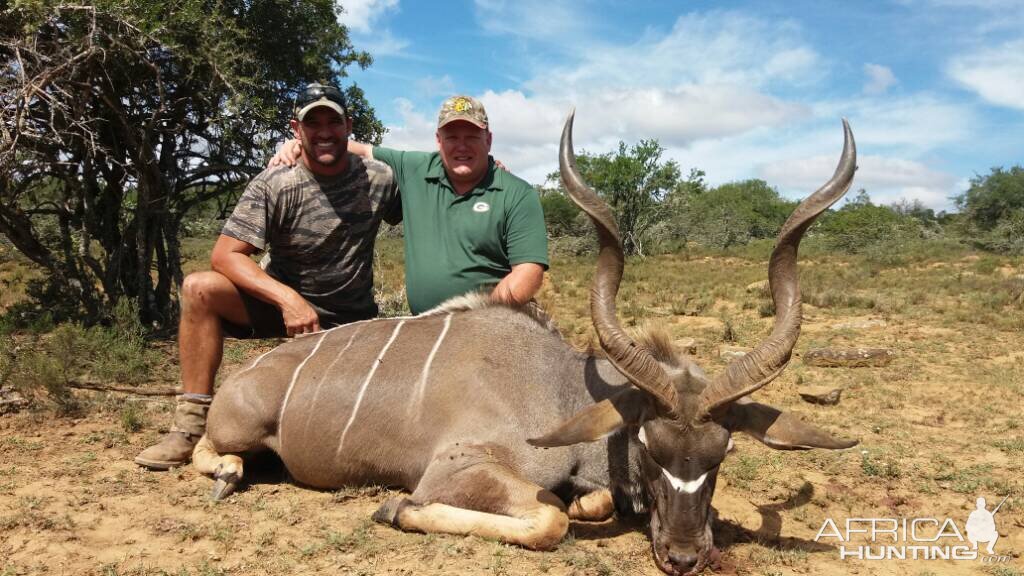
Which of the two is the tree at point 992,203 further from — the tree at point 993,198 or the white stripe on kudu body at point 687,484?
the white stripe on kudu body at point 687,484

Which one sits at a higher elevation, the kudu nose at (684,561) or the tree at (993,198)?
the tree at (993,198)

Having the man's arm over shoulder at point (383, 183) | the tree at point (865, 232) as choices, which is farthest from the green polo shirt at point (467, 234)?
the tree at point (865, 232)

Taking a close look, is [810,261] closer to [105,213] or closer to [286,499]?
[105,213]

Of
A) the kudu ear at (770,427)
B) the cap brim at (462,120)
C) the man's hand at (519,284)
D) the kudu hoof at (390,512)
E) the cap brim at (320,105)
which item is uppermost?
the cap brim at (320,105)

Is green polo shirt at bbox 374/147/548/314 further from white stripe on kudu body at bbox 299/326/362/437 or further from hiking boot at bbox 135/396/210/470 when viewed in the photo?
hiking boot at bbox 135/396/210/470

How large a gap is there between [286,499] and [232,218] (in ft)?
6.19

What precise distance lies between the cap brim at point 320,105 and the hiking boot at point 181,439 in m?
1.99

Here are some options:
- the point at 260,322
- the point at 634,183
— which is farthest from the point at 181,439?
the point at 634,183

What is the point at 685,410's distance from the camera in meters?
3.37

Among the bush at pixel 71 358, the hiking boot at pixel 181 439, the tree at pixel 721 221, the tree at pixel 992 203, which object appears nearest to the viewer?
the hiking boot at pixel 181 439

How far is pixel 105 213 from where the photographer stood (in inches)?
369

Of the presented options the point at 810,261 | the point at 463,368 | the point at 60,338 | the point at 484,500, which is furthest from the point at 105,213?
the point at 810,261

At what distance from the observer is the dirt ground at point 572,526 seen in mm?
3264

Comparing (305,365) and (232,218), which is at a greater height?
(232,218)
